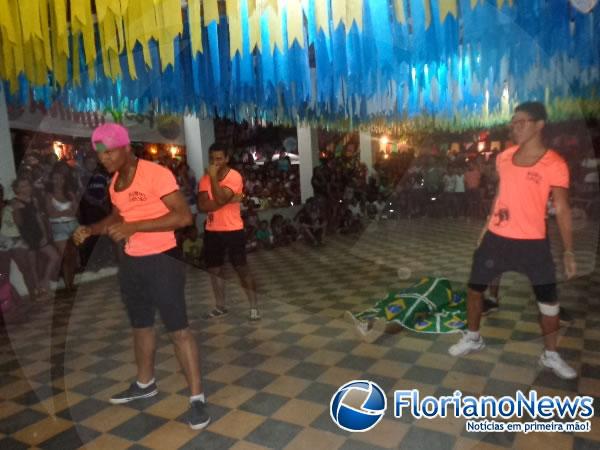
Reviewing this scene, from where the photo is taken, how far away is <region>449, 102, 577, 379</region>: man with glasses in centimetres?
323

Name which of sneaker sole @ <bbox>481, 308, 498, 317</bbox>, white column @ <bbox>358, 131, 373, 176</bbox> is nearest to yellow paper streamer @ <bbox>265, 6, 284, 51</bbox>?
sneaker sole @ <bbox>481, 308, 498, 317</bbox>

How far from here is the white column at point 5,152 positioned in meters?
6.59

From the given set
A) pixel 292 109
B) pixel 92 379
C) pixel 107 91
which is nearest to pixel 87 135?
pixel 107 91

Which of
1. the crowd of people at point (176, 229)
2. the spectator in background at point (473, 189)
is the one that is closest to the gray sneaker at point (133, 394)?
Result: the crowd of people at point (176, 229)

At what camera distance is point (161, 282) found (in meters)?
2.93

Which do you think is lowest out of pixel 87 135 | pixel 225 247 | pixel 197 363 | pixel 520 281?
pixel 520 281

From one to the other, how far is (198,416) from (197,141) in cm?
886

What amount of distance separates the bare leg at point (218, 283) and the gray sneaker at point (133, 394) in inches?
69.6

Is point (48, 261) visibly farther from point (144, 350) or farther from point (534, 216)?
point (534, 216)

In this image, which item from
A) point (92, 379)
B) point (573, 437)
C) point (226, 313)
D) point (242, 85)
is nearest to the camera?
point (573, 437)

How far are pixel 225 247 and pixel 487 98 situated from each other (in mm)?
5738

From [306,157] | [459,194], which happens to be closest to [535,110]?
[459,194]

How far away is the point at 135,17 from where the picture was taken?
3.19 m

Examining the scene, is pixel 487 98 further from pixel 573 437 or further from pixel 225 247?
pixel 573 437
